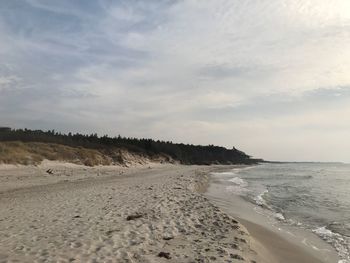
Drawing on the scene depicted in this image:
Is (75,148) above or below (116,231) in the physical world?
above

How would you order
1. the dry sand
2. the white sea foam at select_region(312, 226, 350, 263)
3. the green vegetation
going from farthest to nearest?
the green vegetation → the white sea foam at select_region(312, 226, 350, 263) → the dry sand

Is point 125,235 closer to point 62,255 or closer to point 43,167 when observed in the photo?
point 62,255

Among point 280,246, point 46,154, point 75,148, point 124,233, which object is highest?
point 75,148

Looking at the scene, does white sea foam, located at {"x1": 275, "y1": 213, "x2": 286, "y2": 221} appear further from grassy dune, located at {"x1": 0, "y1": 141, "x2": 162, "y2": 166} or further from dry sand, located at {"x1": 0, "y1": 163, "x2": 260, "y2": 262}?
grassy dune, located at {"x1": 0, "y1": 141, "x2": 162, "y2": 166}

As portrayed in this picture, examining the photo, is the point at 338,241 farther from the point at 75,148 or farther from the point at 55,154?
the point at 75,148

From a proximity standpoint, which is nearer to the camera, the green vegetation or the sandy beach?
the sandy beach

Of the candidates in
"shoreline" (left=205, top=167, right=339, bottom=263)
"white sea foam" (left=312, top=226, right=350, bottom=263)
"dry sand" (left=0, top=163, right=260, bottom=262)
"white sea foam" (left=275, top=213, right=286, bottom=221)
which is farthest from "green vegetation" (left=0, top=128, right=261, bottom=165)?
"white sea foam" (left=312, top=226, right=350, bottom=263)

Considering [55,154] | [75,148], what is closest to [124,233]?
[55,154]

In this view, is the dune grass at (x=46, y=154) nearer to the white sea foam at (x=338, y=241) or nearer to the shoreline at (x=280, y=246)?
the shoreline at (x=280, y=246)

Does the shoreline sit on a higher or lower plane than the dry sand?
lower

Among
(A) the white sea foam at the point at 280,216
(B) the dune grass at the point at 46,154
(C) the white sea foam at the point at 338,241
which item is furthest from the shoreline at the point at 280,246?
(B) the dune grass at the point at 46,154

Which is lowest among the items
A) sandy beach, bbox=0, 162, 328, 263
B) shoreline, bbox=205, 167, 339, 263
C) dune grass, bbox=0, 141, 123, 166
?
shoreline, bbox=205, 167, 339, 263

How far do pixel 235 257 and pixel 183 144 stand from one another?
10284 centimetres

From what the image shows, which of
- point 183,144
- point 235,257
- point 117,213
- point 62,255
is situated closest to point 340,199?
point 117,213
